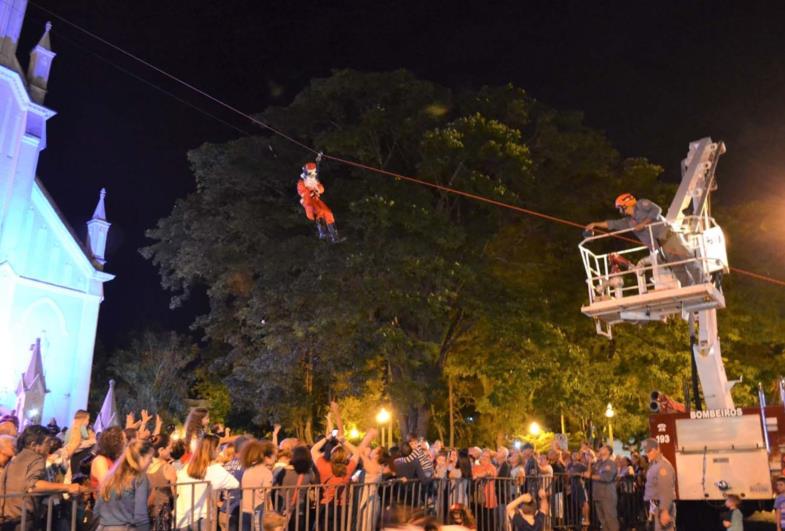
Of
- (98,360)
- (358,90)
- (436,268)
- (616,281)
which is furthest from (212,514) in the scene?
(98,360)

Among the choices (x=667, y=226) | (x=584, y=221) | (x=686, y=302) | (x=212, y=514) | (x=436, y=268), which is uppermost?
(x=584, y=221)

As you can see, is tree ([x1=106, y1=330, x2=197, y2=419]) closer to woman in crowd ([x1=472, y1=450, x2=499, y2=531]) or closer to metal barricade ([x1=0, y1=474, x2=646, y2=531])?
woman in crowd ([x1=472, y1=450, x2=499, y2=531])

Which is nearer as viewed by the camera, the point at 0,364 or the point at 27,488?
the point at 27,488

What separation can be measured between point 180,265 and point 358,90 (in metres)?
8.94

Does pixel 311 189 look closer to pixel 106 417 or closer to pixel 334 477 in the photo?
pixel 334 477

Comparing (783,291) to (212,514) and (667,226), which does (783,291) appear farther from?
(212,514)

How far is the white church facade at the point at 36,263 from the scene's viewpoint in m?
30.5

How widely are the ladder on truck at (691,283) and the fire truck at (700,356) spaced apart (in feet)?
0.05

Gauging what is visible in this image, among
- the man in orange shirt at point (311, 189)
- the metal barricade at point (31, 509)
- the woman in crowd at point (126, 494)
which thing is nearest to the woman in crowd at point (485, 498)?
the woman in crowd at point (126, 494)

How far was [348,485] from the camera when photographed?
8.01 meters

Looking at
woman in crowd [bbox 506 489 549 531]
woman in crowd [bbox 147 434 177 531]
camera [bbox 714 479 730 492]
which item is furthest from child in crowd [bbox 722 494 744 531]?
woman in crowd [bbox 147 434 177 531]

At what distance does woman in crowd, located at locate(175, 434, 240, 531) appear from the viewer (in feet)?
23.7

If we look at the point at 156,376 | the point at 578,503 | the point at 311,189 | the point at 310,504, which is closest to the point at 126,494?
the point at 310,504

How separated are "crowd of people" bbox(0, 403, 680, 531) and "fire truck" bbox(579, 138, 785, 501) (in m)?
2.36
